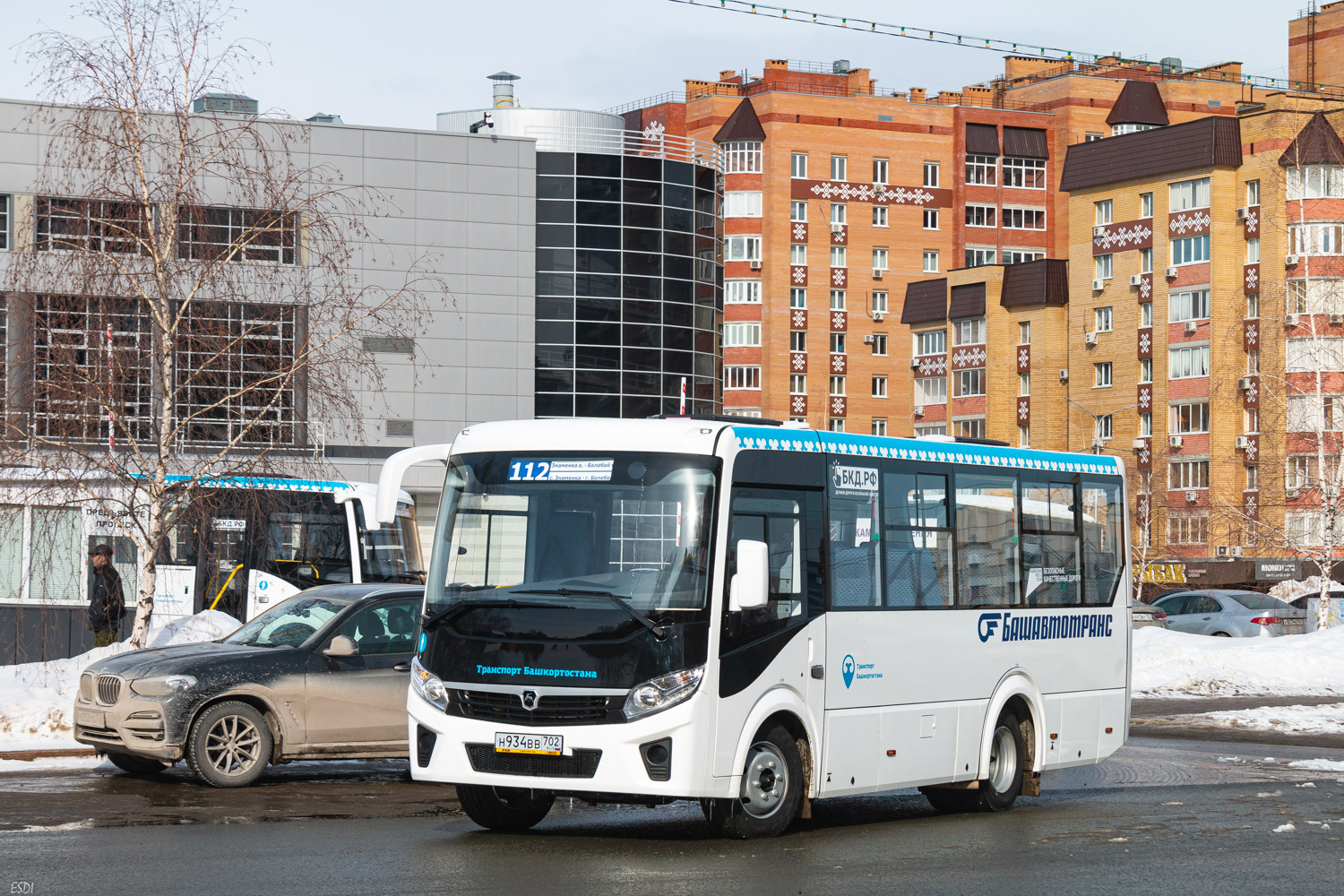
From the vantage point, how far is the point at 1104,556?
1503cm

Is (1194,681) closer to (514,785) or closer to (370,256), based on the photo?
(514,785)

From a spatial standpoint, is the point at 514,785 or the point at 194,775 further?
the point at 194,775

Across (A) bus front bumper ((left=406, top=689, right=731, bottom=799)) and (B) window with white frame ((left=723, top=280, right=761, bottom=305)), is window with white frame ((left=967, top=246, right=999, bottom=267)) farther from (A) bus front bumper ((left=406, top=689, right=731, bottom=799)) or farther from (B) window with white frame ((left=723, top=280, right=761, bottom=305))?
(A) bus front bumper ((left=406, top=689, right=731, bottom=799))

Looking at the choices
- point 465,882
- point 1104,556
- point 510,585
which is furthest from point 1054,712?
point 465,882

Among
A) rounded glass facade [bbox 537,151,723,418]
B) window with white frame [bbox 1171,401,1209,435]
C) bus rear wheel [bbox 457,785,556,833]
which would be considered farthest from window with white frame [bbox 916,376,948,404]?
bus rear wheel [bbox 457,785,556,833]

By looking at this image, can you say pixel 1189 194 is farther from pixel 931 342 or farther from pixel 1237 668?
pixel 1237 668

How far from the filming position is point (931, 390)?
10006 centimetres

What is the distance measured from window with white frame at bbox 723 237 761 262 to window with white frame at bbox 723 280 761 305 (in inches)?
51.4

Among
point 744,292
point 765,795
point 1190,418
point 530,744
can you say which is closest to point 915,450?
point 765,795

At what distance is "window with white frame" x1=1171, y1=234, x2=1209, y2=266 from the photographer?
81562mm

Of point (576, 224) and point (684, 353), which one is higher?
point (576, 224)

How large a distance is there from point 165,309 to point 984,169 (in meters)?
92.0

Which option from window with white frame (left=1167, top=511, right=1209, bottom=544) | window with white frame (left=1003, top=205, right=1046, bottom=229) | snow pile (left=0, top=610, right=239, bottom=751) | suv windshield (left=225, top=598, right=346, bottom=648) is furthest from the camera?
window with white frame (left=1003, top=205, right=1046, bottom=229)

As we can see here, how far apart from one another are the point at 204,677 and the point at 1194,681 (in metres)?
19.5
